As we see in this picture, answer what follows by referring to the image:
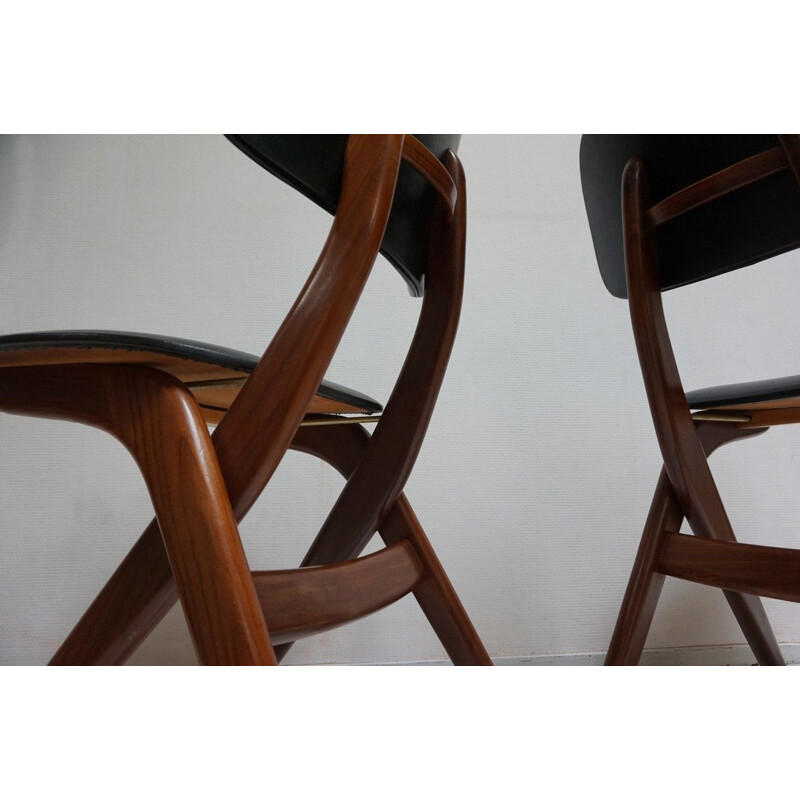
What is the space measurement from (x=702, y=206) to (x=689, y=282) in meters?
0.10

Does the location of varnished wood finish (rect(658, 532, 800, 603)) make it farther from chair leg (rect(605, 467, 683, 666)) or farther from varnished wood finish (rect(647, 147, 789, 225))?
varnished wood finish (rect(647, 147, 789, 225))

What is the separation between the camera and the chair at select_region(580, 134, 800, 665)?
0.63 m

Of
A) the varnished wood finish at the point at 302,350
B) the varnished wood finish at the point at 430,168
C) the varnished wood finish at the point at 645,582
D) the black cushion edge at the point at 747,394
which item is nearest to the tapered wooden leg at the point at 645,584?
the varnished wood finish at the point at 645,582

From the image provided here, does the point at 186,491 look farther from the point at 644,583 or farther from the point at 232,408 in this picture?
the point at 644,583

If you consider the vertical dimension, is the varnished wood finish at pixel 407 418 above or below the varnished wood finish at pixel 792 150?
below

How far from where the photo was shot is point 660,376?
719 millimetres

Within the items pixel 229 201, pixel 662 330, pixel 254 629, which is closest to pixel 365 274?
pixel 254 629

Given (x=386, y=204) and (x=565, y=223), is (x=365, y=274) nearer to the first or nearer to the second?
(x=386, y=204)

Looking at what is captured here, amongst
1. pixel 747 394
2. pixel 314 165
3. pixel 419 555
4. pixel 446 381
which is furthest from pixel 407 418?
pixel 446 381

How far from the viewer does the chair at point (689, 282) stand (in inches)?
24.8

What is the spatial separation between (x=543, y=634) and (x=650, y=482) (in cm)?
42

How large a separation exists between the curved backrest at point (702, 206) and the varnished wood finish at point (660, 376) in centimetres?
2

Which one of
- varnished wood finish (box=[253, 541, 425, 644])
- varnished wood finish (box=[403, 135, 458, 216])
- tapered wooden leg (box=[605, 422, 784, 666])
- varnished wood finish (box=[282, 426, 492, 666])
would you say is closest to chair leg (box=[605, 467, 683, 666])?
tapered wooden leg (box=[605, 422, 784, 666])

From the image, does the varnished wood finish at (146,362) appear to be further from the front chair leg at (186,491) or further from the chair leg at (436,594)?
the chair leg at (436,594)
